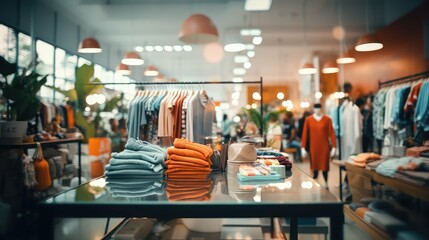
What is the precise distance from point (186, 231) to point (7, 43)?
633cm

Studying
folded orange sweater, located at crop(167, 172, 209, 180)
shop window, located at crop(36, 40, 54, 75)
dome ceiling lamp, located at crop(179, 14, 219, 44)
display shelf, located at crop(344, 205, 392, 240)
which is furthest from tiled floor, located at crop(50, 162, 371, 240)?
shop window, located at crop(36, 40, 54, 75)

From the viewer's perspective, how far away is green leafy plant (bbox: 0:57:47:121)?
381 cm

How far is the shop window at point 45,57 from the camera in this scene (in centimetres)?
788

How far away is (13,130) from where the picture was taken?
3.72 meters

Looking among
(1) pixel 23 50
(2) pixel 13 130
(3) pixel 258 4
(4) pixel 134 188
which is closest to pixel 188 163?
(4) pixel 134 188

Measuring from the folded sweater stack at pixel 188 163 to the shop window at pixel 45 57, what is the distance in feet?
23.8

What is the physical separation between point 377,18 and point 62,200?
9603 millimetres

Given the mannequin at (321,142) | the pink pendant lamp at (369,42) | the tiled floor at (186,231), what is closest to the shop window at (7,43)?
the tiled floor at (186,231)

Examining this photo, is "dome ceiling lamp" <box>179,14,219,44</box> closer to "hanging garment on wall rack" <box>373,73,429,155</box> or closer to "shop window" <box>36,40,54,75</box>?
"hanging garment on wall rack" <box>373,73,429,155</box>

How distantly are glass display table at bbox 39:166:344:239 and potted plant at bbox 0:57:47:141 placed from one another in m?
2.79

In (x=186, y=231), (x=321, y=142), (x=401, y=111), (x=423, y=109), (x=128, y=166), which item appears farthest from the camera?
(x=321, y=142)

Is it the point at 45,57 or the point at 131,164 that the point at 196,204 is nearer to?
the point at 131,164

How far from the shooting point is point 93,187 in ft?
5.10

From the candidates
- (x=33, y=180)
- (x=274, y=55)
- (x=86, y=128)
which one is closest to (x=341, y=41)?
(x=274, y=55)
